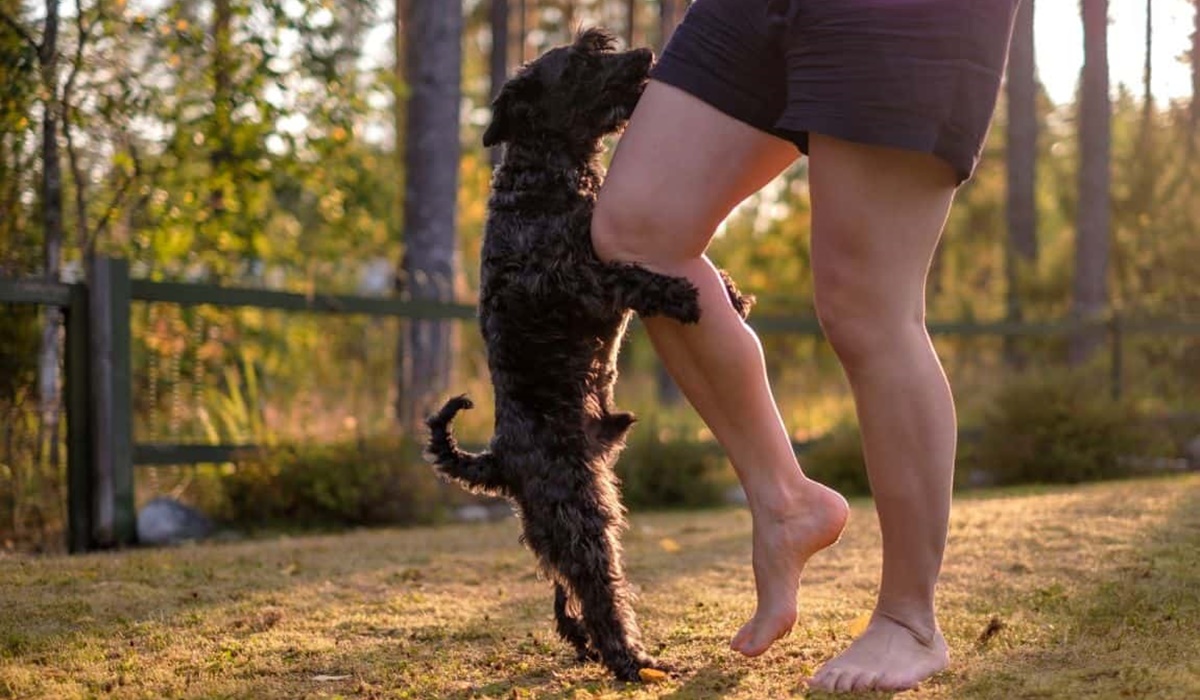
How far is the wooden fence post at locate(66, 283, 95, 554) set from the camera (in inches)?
234

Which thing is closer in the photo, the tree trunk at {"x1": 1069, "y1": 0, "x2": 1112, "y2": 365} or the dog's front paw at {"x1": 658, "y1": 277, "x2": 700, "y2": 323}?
the dog's front paw at {"x1": 658, "y1": 277, "x2": 700, "y2": 323}

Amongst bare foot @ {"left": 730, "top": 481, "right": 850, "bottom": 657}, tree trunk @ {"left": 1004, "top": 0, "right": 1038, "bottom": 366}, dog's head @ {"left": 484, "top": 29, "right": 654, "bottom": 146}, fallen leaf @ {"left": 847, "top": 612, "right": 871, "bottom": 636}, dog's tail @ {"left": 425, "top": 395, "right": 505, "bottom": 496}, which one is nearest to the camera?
bare foot @ {"left": 730, "top": 481, "right": 850, "bottom": 657}

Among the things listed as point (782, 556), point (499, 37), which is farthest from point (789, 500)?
point (499, 37)

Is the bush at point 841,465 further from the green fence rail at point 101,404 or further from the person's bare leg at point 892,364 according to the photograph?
the person's bare leg at point 892,364

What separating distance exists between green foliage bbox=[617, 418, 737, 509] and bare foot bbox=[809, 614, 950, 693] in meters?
5.19

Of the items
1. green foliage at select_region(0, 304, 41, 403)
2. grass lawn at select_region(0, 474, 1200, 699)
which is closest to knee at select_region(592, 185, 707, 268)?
grass lawn at select_region(0, 474, 1200, 699)

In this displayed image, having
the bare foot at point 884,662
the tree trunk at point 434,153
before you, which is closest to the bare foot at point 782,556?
the bare foot at point 884,662

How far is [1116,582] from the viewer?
3693 mm

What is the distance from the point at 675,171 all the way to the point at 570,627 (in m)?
1.11

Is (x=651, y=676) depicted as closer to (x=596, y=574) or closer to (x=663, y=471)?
(x=596, y=574)

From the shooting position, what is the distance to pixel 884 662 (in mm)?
2639

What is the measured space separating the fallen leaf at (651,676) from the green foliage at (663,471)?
508 centimetres

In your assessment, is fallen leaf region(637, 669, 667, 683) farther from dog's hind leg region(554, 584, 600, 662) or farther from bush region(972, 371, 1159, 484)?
bush region(972, 371, 1159, 484)

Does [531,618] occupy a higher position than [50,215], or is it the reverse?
[50,215]
